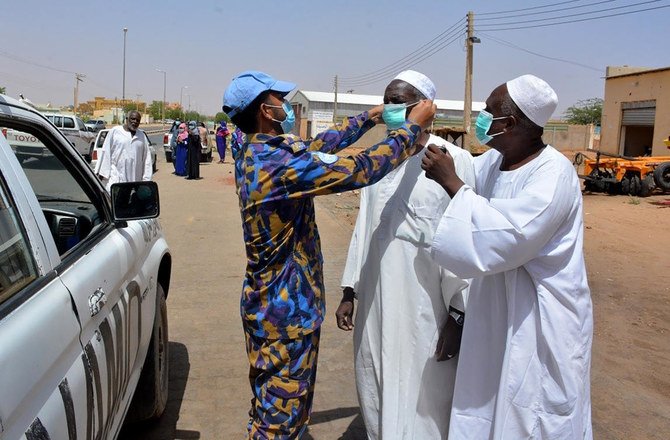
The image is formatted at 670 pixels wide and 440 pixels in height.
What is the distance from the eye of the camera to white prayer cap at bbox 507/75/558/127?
212 centimetres

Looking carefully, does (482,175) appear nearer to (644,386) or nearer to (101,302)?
(101,302)

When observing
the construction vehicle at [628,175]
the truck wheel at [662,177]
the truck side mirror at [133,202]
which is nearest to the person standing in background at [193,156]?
the construction vehicle at [628,175]

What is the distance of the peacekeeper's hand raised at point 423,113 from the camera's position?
245cm

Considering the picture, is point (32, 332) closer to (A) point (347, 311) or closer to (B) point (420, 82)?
(A) point (347, 311)

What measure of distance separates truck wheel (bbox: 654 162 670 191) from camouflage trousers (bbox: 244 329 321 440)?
16817 millimetres

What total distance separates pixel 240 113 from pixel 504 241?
1141mm

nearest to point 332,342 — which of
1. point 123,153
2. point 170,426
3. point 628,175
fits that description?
point 170,426

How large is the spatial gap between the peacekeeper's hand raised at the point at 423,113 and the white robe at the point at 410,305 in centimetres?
20

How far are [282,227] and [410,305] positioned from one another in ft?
2.31

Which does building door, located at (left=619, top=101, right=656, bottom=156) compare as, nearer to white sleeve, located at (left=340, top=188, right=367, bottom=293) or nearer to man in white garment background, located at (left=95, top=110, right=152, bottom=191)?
man in white garment background, located at (left=95, top=110, right=152, bottom=191)

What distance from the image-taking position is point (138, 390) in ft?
10.8

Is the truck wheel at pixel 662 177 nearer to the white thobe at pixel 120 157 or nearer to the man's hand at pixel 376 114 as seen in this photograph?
the white thobe at pixel 120 157

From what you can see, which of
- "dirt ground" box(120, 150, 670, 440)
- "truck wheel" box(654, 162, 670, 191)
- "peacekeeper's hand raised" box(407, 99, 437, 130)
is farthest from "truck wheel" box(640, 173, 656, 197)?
"peacekeeper's hand raised" box(407, 99, 437, 130)

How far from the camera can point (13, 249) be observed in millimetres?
1748
